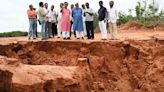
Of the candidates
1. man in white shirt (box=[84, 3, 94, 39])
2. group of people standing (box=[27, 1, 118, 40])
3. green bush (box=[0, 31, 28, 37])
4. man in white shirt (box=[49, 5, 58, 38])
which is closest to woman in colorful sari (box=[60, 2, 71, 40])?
group of people standing (box=[27, 1, 118, 40])

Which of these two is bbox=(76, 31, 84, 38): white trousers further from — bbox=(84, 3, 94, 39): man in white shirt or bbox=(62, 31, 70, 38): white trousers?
bbox=(62, 31, 70, 38): white trousers

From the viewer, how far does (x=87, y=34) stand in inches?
870

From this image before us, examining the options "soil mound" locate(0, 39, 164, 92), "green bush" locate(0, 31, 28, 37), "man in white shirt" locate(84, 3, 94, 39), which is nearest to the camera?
"soil mound" locate(0, 39, 164, 92)

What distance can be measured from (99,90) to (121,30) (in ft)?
29.1

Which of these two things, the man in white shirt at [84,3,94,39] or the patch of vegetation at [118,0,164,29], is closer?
the man in white shirt at [84,3,94,39]

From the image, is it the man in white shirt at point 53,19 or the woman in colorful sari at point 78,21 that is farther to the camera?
the man in white shirt at point 53,19

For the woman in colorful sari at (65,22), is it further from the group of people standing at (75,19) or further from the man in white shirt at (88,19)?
the man in white shirt at (88,19)

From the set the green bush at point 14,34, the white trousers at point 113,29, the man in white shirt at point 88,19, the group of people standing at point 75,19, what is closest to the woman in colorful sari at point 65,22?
the group of people standing at point 75,19

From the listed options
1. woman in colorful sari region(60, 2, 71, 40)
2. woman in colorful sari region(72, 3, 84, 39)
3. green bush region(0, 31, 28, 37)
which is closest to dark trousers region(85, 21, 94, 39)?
woman in colorful sari region(72, 3, 84, 39)

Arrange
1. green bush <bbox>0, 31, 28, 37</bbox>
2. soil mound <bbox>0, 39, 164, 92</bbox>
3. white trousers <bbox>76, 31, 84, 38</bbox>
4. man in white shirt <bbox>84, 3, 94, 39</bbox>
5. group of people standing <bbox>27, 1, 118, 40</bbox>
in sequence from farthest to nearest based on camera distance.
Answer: green bush <bbox>0, 31, 28, 37</bbox>, white trousers <bbox>76, 31, 84, 38</bbox>, man in white shirt <bbox>84, 3, 94, 39</bbox>, group of people standing <bbox>27, 1, 118, 40</bbox>, soil mound <bbox>0, 39, 164, 92</bbox>

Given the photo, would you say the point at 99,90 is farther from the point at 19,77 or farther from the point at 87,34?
the point at 19,77

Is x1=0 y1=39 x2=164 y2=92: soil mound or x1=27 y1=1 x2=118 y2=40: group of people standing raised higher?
x1=27 y1=1 x2=118 y2=40: group of people standing


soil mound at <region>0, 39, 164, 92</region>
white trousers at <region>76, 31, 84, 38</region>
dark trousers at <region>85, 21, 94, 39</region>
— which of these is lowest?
soil mound at <region>0, 39, 164, 92</region>

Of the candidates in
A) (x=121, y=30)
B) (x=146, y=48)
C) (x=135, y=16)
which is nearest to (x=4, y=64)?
(x=146, y=48)
